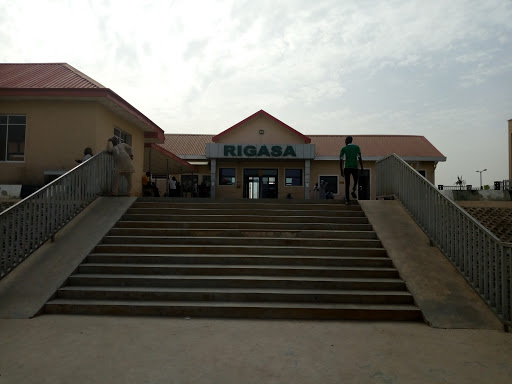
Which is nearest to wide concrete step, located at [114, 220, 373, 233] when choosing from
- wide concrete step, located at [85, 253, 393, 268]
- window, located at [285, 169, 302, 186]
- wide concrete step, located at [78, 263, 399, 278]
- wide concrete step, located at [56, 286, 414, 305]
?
wide concrete step, located at [85, 253, 393, 268]

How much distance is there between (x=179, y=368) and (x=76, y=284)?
121 inches

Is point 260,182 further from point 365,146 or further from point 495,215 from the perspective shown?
point 495,215

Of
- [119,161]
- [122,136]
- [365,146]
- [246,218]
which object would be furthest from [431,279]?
[365,146]

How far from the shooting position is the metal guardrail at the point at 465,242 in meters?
4.71

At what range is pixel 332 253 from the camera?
652cm

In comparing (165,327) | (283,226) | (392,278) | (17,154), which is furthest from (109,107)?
(392,278)

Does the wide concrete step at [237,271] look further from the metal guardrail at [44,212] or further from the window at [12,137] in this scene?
the window at [12,137]

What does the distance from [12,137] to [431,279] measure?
467 inches

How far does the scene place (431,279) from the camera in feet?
18.3

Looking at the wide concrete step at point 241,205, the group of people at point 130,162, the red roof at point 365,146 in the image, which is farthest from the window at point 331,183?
the wide concrete step at point 241,205

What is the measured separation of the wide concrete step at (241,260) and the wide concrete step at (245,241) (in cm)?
56

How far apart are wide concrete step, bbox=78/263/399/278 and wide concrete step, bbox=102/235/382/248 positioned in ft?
2.94

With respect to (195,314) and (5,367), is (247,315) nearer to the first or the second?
(195,314)

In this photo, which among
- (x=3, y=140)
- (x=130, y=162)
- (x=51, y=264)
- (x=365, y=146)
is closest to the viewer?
(x=51, y=264)
